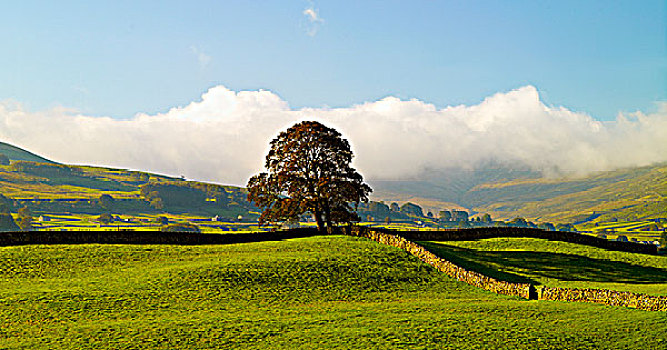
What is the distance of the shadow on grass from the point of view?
6128 centimetres

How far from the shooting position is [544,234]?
275ft

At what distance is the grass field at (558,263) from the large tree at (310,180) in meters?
12.7

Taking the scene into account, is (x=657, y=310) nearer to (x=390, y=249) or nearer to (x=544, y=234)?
(x=390, y=249)

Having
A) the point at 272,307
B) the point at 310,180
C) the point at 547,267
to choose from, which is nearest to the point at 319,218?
the point at 310,180

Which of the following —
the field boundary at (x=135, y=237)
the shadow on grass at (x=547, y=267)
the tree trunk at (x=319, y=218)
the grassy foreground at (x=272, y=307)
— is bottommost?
the grassy foreground at (x=272, y=307)

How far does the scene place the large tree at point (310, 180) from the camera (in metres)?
76.4

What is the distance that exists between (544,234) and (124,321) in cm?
6461

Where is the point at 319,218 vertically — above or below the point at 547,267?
above

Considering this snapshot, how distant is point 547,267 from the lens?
65.4 m

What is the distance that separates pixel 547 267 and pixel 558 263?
3234mm

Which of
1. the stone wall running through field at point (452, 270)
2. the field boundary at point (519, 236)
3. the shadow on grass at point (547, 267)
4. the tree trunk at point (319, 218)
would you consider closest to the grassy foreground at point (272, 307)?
the stone wall running through field at point (452, 270)

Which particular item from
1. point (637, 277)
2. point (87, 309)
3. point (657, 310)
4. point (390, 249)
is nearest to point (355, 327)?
point (87, 309)

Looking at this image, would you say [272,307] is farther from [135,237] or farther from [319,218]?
[319,218]

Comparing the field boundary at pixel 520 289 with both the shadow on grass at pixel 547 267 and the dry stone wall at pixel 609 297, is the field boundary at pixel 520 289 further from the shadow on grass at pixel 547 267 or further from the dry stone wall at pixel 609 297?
the shadow on grass at pixel 547 267
